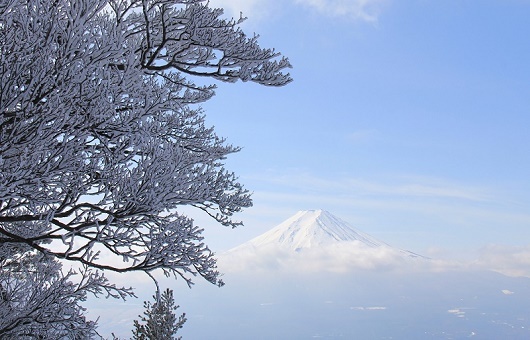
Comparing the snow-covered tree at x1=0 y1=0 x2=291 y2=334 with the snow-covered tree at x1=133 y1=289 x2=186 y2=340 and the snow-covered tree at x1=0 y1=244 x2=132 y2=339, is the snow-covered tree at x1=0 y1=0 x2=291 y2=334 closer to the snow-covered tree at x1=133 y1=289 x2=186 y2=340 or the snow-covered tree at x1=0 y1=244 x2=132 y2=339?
the snow-covered tree at x1=0 y1=244 x2=132 y2=339

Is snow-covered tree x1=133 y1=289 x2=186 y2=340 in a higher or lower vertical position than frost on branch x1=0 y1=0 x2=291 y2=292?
lower

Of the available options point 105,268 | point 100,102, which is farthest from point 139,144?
point 105,268

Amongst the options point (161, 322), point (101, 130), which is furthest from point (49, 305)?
point (161, 322)

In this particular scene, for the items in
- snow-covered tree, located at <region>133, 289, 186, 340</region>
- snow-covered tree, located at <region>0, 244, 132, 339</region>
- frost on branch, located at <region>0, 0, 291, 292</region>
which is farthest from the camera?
snow-covered tree, located at <region>133, 289, 186, 340</region>

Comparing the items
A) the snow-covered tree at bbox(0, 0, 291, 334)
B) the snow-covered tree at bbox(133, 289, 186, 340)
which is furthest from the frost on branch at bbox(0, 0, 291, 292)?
the snow-covered tree at bbox(133, 289, 186, 340)

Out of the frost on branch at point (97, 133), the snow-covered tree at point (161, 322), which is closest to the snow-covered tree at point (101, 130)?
the frost on branch at point (97, 133)

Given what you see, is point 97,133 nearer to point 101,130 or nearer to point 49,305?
point 101,130

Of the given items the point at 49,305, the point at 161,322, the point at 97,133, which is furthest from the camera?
the point at 161,322

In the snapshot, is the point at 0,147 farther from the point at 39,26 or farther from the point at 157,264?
the point at 157,264

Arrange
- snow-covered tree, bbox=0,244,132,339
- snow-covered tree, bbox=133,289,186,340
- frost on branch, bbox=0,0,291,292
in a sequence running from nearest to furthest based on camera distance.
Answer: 1. frost on branch, bbox=0,0,291,292
2. snow-covered tree, bbox=0,244,132,339
3. snow-covered tree, bbox=133,289,186,340

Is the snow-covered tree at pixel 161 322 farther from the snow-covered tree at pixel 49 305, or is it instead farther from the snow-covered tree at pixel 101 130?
the snow-covered tree at pixel 101 130

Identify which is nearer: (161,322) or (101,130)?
(101,130)

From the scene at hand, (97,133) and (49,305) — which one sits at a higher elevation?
Answer: (97,133)

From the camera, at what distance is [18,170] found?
15.4 ft
